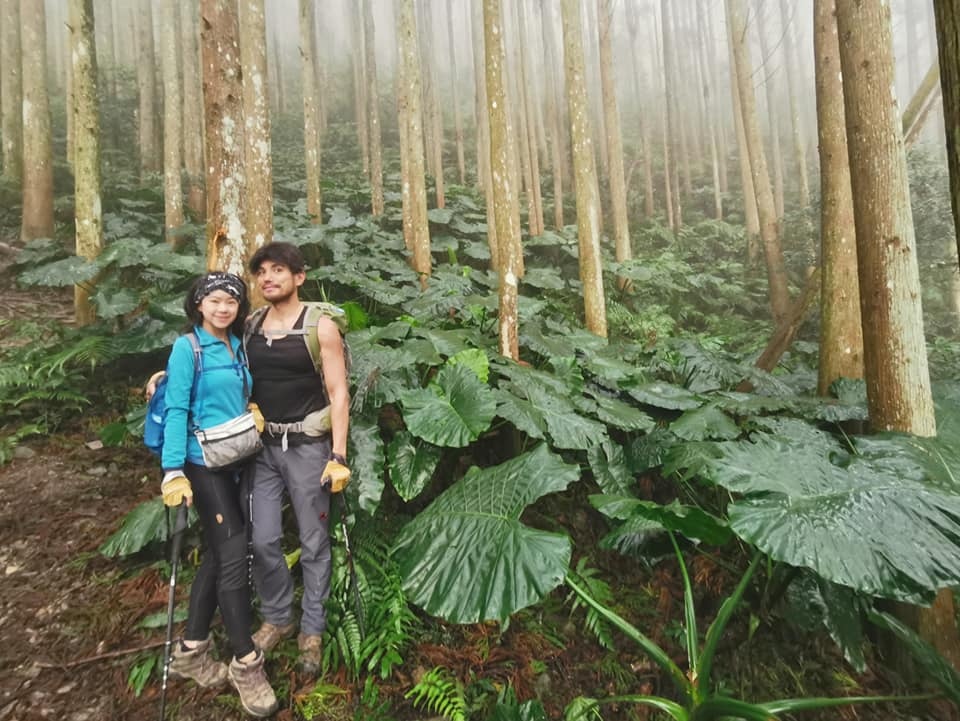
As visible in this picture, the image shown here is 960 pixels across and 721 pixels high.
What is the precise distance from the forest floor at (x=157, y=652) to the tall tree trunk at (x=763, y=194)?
7.22 m

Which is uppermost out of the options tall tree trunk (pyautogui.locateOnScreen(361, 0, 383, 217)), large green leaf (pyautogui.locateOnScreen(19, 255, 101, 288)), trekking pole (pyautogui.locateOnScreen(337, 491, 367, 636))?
tall tree trunk (pyautogui.locateOnScreen(361, 0, 383, 217))

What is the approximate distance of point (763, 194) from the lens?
32.2 ft

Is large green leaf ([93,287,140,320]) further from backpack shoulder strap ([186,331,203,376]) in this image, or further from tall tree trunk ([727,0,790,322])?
tall tree trunk ([727,0,790,322])

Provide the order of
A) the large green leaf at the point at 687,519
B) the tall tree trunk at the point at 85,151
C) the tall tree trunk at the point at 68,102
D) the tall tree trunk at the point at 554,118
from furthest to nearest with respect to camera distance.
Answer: the tall tree trunk at the point at 554,118
the tall tree trunk at the point at 68,102
the tall tree trunk at the point at 85,151
the large green leaf at the point at 687,519

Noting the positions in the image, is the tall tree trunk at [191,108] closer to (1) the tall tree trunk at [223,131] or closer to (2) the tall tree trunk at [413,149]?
(2) the tall tree trunk at [413,149]

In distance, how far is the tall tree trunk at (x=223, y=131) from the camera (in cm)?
326

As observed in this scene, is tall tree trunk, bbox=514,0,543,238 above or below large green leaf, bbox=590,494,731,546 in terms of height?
above

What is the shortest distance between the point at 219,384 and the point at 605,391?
10.0 feet

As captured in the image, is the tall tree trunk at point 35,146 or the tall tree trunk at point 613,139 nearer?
the tall tree trunk at point 35,146

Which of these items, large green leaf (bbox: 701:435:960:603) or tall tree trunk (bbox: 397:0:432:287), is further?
tall tree trunk (bbox: 397:0:432:287)

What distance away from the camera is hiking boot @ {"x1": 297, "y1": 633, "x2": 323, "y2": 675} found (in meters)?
2.27

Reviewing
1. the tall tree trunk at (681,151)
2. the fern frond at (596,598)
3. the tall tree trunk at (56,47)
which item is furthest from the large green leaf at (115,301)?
the tall tree trunk at (681,151)

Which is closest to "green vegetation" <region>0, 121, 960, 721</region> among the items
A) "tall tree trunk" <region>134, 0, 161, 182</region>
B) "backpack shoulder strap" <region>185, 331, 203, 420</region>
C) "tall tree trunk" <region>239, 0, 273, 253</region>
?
"backpack shoulder strap" <region>185, 331, 203, 420</region>

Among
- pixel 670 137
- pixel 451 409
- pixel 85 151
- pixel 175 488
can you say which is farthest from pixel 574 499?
pixel 670 137
